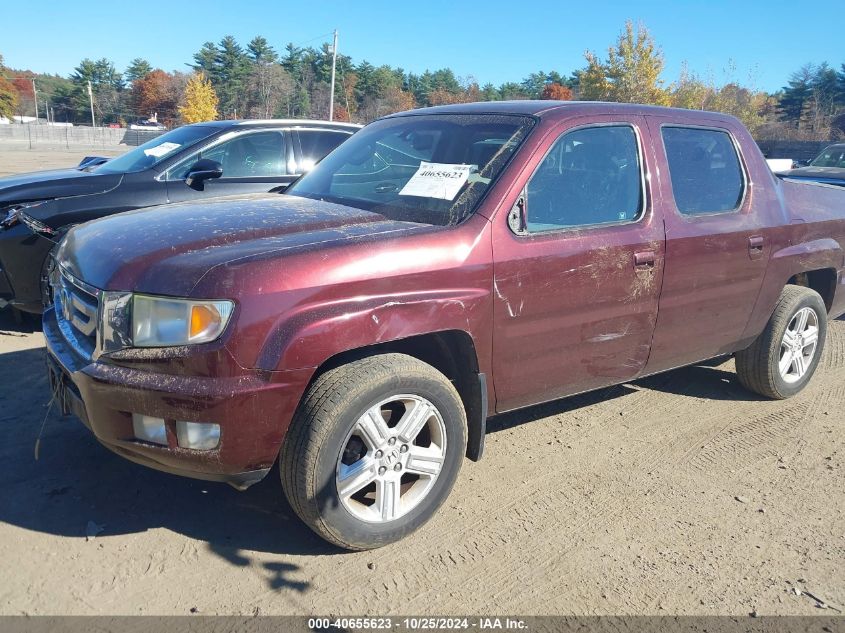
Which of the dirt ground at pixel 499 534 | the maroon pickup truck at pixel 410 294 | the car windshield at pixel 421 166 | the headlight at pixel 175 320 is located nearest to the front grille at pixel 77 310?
the maroon pickup truck at pixel 410 294

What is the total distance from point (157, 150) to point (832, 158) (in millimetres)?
11150

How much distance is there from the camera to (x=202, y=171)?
562 cm

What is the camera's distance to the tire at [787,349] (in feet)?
15.2

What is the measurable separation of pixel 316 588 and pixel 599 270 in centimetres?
200

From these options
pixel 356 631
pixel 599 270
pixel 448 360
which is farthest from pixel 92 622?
pixel 599 270

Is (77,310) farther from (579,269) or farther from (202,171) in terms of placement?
(202,171)

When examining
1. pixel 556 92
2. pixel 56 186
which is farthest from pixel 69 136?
pixel 56 186

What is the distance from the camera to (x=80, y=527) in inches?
119

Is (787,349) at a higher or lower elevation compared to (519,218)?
lower

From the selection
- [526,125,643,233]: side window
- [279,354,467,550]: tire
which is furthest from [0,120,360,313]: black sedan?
[279,354,467,550]: tire

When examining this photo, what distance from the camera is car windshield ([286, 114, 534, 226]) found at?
130 inches

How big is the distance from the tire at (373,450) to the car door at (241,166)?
3.64 meters

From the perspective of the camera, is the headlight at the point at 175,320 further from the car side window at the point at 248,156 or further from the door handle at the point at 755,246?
the car side window at the point at 248,156

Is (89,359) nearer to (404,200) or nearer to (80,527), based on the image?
(80,527)
